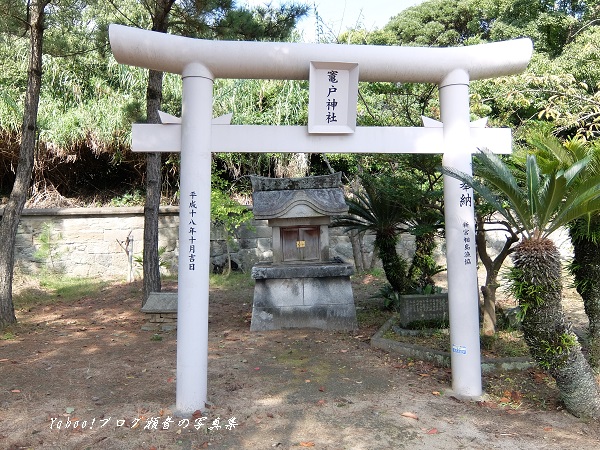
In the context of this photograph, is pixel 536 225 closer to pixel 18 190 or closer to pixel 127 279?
pixel 18 190

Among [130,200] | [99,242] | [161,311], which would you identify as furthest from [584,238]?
[130,200]

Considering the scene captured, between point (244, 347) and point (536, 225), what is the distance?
4101 mm

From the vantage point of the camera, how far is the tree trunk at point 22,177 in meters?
7.36

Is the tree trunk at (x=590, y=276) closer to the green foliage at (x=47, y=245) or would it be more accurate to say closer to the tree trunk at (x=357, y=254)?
the tree trunk at (x=357, y=254)

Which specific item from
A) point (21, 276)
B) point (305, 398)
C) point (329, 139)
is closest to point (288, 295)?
point (305, 398)

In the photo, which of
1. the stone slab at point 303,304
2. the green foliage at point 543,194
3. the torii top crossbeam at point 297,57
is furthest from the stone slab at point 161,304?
the green foliage at point 543,194

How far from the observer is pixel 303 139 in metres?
4.84

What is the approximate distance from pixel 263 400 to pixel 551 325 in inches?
109

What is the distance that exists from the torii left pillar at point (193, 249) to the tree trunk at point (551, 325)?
2.90 m

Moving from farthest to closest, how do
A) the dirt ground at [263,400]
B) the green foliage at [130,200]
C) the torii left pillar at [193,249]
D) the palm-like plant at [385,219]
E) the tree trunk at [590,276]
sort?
the green foliage at [130,200] < the palm-like plant at [385,219] < the tree trunk at [590,276] < the torii left pillar at [193,249] < the dirt ground at [263,400]

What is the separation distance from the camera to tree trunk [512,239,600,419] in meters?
4.34

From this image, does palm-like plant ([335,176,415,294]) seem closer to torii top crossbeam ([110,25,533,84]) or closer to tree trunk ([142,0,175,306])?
torii top crossbeam ([110,25,533,84])

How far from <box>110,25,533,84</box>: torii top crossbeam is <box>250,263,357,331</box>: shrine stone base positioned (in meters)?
3.61

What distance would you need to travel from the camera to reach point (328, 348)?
6.75 m
